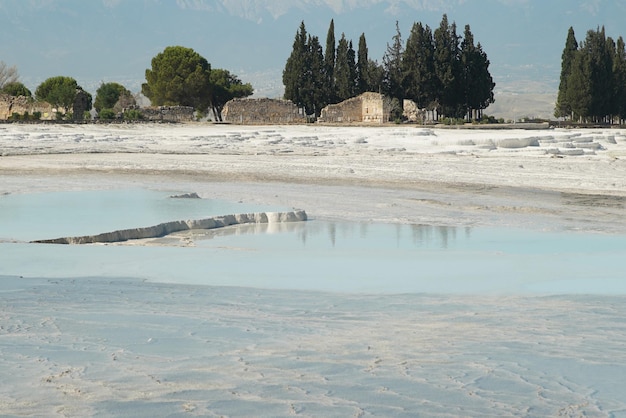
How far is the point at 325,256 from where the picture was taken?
27.4 ft

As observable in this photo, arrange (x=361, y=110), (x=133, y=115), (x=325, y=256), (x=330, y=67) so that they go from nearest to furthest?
(x=325, y=256) < (x=133, y=115) < (x=361, y=110) < (x=330, y=67)

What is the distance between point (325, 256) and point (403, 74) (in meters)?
39.4

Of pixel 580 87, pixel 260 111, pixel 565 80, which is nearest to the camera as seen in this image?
pixel 260 111

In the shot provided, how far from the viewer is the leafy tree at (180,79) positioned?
184 feet

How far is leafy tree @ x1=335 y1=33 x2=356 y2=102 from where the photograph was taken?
1817 inches

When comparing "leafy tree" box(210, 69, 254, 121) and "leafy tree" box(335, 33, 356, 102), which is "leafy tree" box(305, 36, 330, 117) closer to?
"leafy tree" box(335, 33, 356, 102)

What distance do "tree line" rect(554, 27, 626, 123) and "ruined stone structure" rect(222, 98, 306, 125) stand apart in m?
14.6

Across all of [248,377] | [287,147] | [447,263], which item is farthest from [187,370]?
[287,147]

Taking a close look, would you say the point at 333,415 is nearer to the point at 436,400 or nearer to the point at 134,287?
the point at 436,400

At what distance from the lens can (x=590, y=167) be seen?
20.7 m

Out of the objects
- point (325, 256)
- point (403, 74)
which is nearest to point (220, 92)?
point (403, 74)

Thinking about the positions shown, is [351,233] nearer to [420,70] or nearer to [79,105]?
[79,105]

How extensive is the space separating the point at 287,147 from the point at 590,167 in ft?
26.4

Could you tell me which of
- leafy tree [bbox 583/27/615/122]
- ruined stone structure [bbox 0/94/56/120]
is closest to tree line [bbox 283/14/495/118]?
leafy tree [bbox 583/27/615/122]
